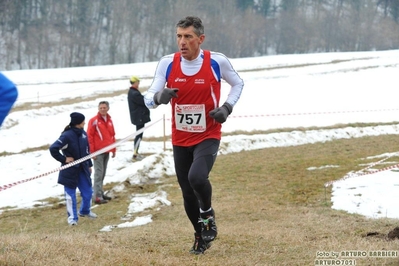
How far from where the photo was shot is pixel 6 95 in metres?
3.81

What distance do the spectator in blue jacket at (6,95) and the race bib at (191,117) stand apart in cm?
260

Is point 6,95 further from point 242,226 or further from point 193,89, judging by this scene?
point 242,226

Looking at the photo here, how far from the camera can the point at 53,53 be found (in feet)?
271

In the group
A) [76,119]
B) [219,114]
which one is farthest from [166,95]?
[76,119]

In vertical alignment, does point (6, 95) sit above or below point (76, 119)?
above

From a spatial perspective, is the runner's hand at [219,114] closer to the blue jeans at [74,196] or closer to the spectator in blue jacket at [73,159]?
the spectator in blue jacket at [73,159]

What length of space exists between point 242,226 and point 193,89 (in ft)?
10.8

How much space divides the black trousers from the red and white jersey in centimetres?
9

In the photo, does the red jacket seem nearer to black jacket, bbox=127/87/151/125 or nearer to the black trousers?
black jacket, bbox=127/87/151/125

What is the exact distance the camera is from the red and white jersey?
245 inches

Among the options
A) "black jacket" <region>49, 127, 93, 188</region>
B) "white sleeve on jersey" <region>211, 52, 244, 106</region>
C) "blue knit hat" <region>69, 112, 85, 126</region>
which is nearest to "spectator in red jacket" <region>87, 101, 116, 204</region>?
"black jacket" <region>49, 127, 93, 188</region>

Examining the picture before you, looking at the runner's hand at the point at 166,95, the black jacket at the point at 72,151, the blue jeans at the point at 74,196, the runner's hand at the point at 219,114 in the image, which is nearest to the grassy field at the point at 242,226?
the blue jeans at the point at 74,196

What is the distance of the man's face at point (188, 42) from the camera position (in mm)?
6188

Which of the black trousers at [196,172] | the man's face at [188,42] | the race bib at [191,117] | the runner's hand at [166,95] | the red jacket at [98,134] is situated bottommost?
the red jacket at [98,134]
